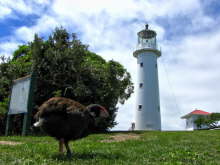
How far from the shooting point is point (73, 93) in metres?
22.4

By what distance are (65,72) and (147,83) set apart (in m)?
19.5

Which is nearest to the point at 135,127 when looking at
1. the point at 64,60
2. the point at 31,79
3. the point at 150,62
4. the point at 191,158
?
the point at 150,62

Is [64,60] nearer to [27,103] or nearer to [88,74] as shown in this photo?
[88,74]

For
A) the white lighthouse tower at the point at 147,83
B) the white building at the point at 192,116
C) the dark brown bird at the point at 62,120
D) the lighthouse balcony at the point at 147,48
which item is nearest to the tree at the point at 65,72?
the dark brown bird at the point at 62,120

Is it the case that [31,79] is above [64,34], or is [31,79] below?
below

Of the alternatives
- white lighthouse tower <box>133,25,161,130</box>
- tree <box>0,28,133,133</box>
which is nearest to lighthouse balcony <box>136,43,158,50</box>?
white lighthouse tower <box>133,25,161,130</box>

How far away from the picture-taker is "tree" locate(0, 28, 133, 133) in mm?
21875

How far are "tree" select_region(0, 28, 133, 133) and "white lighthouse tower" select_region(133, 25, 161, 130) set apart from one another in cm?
1502

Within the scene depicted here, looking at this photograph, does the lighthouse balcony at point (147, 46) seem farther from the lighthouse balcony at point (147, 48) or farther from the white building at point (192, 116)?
the white building at point (192, 116)

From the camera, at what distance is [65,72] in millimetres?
22375

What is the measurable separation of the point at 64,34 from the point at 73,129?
59.7ft

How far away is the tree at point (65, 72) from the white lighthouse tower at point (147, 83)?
15.0 m

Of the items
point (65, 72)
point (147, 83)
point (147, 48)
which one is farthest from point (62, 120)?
point (147, 48)

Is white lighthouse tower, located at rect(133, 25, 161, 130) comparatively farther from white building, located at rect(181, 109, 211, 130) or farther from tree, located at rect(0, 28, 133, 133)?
tree, located at rect(0, 28, 133, 133)
